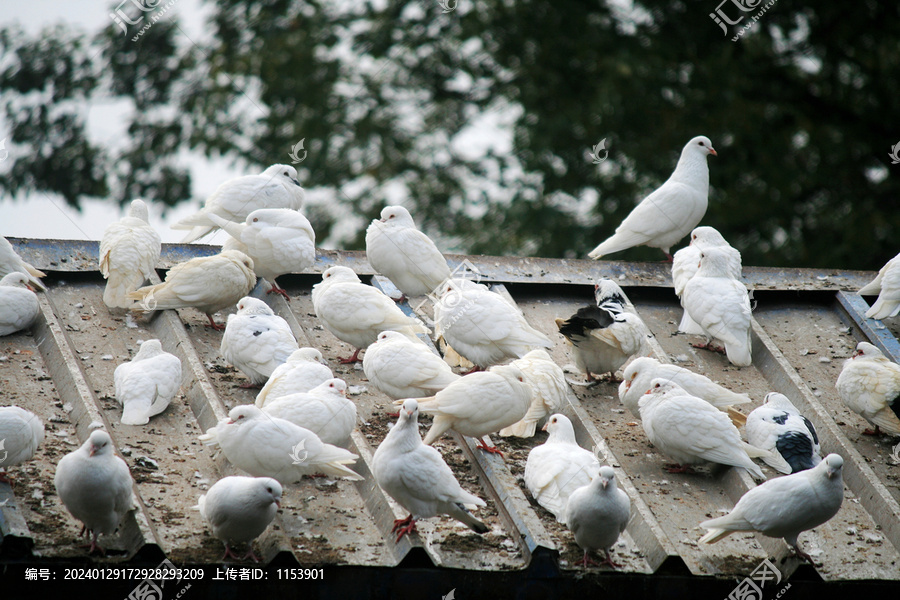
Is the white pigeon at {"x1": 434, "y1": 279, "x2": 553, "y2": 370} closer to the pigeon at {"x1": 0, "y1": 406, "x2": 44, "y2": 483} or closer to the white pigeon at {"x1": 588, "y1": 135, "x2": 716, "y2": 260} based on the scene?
the white pigeon at {"x1": 588, "y1": 135, "x2": 716, "y2": 260}

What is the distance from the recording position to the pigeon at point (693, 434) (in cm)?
453

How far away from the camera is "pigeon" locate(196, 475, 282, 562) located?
3.48m

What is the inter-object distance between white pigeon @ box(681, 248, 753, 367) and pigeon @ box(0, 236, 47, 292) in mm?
4379

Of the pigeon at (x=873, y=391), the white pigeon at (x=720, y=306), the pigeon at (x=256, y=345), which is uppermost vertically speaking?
the pigeon at (x=873, y=391)

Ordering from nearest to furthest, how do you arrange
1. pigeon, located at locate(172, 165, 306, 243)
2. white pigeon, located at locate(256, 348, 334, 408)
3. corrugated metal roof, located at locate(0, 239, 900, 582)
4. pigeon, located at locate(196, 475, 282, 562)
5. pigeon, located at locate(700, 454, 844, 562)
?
1. pigeon, located at locate(196, 475, 282, 562)
2. corrugated metal roof, located at locate(0, 239, 900, 582)
3. pigeon, located at locate(700, 454, 844, 562)
4. white pigeon, located at locate(256, 348, 334, 408)
5. pigeon, located at locate(172, 165, 306, 243)

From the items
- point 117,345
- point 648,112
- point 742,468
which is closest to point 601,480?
point 742,468

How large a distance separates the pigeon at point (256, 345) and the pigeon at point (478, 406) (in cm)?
93

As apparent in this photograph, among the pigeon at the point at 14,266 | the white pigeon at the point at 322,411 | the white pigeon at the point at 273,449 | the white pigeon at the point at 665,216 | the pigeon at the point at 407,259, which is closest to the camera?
the white pigeon at the point at 273,449

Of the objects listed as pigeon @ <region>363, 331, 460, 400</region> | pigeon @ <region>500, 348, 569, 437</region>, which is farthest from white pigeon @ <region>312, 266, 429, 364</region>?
pigeon @ <region>500, 348, 569, 437</region>

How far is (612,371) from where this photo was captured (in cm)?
557

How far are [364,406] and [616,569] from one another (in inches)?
72.0

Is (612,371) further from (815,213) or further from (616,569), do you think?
(815,213)

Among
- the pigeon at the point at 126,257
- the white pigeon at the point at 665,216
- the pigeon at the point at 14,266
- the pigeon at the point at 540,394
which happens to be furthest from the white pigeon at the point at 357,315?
the white pigeon at the point at 665,216

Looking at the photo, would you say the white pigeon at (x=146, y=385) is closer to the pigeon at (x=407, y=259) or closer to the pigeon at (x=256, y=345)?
the pigeon at (x=256, y=345)
